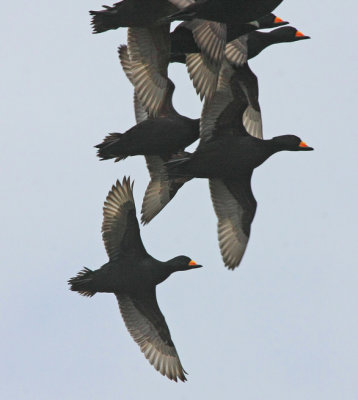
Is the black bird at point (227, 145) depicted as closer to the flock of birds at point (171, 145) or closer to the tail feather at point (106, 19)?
the flock of birds at point (171, 145)

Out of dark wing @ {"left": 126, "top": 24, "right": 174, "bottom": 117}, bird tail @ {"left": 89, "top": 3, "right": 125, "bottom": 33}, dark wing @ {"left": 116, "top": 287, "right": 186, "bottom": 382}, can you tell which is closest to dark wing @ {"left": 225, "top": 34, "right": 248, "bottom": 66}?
dark wing @ {"left": 126, "top": 24, "right": 174, "bottom": 117}

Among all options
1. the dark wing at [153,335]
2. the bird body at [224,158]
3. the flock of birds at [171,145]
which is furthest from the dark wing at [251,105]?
the dark wing at [153,335]

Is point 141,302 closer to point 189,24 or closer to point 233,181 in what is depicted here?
point 233,181

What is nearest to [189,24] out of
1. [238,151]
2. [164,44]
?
[164,44]

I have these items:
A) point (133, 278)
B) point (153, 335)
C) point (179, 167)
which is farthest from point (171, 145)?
point (153, 335)

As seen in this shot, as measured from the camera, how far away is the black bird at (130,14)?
15922 millimetres

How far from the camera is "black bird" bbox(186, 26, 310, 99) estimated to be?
1609 centimetres

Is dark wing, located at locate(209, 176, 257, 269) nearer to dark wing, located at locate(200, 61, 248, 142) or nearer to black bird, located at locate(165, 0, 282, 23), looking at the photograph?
dark wing, located at locate(200, 61, 248, 142)

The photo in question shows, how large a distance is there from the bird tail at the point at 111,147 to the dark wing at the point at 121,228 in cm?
66

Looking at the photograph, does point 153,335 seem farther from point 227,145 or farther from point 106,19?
point 106,19

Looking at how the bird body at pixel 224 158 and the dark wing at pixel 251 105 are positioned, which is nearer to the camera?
the bird body at pixel 224 158

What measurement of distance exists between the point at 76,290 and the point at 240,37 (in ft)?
12.3

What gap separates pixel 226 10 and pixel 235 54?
230cm

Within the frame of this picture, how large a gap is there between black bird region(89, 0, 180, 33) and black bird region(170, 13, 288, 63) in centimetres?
40
